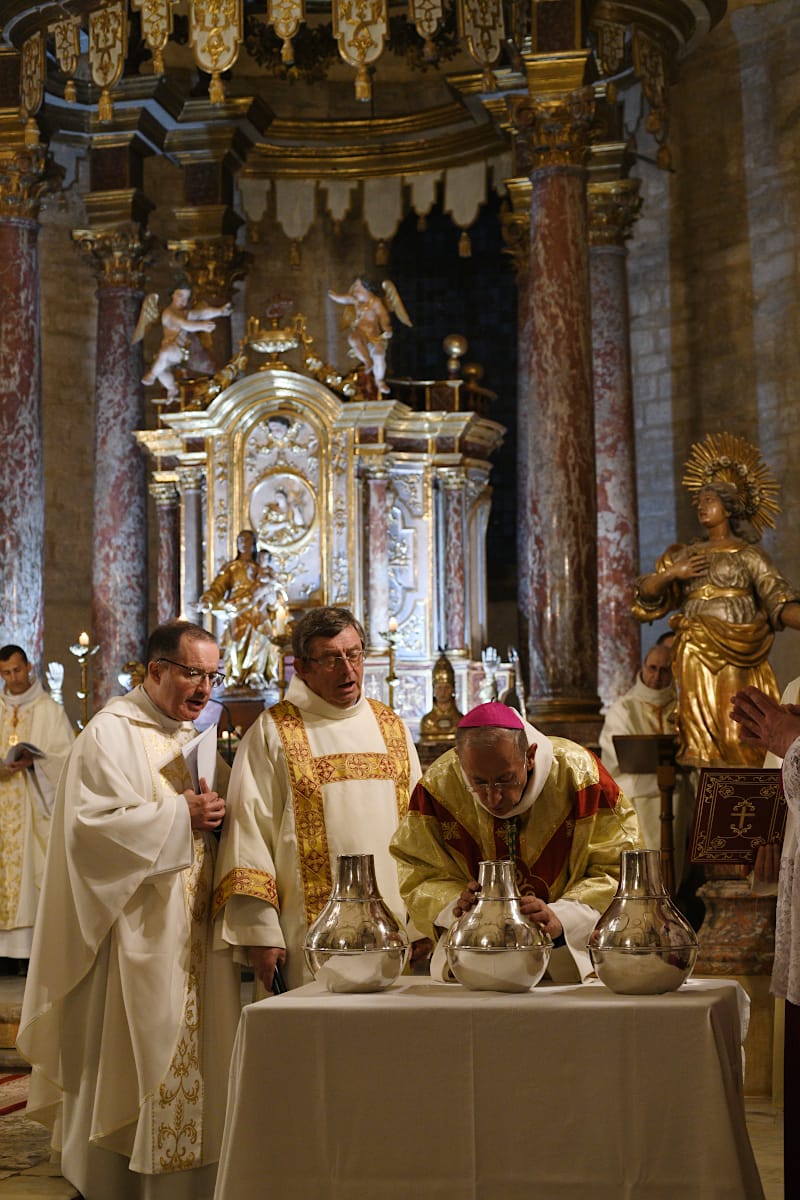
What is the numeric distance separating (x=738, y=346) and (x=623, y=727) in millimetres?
5454

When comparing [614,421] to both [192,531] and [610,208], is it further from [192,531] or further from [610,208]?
[192,531]

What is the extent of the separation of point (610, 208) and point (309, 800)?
8578 mm

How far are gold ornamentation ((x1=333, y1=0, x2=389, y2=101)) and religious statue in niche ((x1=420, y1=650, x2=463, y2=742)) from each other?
11.7ft

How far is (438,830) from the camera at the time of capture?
401 centimetres

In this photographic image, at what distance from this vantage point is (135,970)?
15.2ft

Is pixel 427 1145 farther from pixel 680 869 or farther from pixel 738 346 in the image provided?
pixel 738 346

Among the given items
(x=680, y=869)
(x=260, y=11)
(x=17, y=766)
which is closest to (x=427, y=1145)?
(x=680, y=869)

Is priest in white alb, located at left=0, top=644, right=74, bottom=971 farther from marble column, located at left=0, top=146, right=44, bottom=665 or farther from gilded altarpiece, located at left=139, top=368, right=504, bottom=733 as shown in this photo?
gilded altarpiece, located at left=139, top=368, right=504, bottom=733

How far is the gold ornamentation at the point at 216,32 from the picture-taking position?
10.1m

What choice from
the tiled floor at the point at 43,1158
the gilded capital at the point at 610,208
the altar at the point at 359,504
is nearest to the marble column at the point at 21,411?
the altar at the point at 359,504

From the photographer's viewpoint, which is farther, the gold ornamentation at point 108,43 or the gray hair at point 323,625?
the gold ornamentation at point 108,43

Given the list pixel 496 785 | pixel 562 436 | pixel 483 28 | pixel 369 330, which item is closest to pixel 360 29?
pixel 483 28

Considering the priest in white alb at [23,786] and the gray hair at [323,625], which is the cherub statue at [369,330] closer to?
the priest in white alb at [23,786]

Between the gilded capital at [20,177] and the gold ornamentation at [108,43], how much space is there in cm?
98
